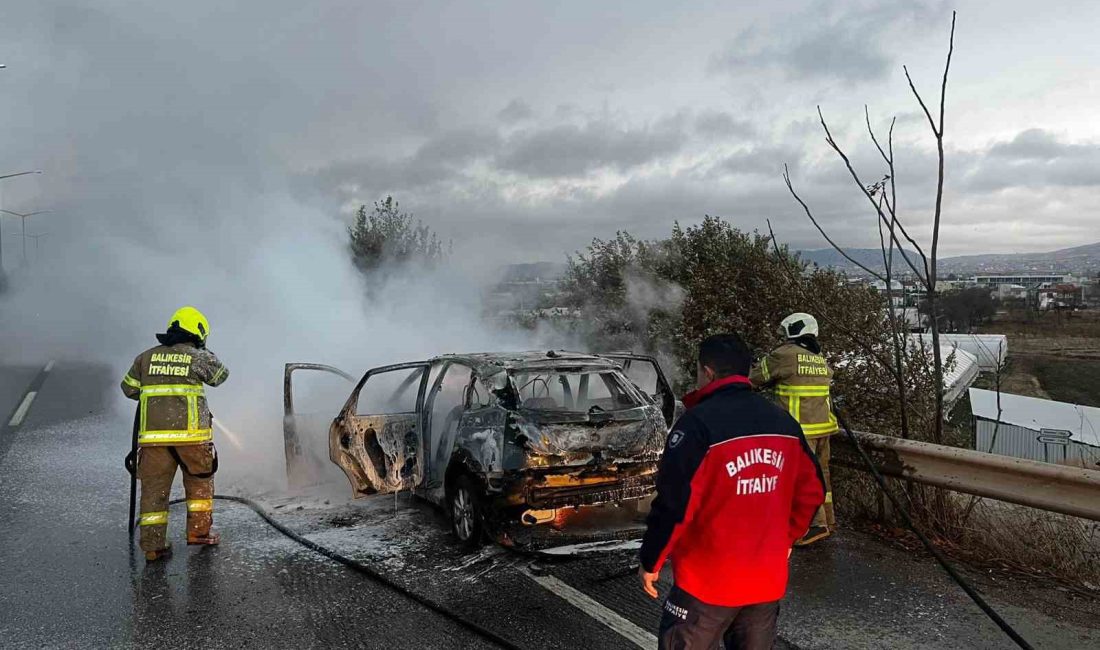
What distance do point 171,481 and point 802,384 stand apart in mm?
4578

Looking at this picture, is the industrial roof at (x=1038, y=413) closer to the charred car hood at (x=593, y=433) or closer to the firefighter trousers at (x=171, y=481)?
the charred car hood at (x=593, y=433)

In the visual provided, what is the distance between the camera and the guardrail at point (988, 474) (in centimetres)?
437

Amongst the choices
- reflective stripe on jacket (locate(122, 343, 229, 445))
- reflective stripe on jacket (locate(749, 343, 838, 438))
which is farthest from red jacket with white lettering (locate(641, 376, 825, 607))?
reflective stripe on jacket (locate(122, 343, 229, 445))

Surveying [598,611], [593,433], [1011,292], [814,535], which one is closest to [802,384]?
[814,535]

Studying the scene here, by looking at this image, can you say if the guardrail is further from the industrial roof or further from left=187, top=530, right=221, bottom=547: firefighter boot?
the industrial roof

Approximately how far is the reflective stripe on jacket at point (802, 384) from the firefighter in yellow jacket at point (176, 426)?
4068 millimetres

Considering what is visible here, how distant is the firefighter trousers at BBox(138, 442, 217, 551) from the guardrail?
191 inches

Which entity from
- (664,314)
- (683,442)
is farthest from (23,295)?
(683,442)

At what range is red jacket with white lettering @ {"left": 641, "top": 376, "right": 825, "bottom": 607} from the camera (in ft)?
8.25

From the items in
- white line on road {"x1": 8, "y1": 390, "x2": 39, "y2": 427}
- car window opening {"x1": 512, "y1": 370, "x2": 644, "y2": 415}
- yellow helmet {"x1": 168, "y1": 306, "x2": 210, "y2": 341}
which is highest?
yellow helmet {"x1": 168, "y1": 306, "x2": 210, "y2": 341}

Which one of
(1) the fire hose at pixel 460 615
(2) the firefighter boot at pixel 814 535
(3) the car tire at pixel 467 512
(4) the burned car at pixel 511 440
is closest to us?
(1) the fire hose at pixel 460 615

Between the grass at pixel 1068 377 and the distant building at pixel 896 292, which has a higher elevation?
the distant building at pixel 896 292

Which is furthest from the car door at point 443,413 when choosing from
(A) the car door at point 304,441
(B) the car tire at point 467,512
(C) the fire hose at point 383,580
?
(A) the car door at point 304,441

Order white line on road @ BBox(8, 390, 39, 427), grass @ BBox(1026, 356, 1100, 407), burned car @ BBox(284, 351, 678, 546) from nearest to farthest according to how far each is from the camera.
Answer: burned car @ BBox(284, 351, 678, 546) < white line on road @ BBox(8, 390, 39, 427) < grass @ BBox(1026, 356, 1100, 407)
